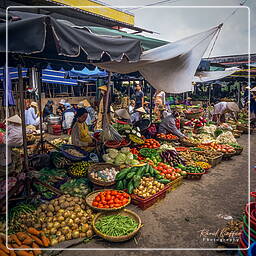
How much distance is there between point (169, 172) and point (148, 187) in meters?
0.86

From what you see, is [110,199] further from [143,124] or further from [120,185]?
[143,124]

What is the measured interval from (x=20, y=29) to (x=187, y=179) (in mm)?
4397

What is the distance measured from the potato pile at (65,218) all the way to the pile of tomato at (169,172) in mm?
1875

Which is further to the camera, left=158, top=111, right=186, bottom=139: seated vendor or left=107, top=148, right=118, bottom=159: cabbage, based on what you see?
left=158, top=111, right=186, bottom=139: seated vendor

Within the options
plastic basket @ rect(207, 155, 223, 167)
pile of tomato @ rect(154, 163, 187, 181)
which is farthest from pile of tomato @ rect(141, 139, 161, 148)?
plastic basket @ rect(207, 155, 223, 167)

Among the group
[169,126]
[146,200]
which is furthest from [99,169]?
[169,126]

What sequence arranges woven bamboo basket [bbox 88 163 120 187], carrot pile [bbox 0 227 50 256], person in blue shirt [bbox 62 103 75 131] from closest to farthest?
carrot pile [bbox 0 227 50 256]
woven bamboo basket [bbox 88 163 120 187]
person in blue shirt [bbox 62 103 75 131]

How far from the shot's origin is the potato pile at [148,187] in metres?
4.04

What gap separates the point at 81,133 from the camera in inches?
220

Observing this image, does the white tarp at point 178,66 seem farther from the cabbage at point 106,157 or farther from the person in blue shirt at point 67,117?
the person in blue shirt at point 67,117

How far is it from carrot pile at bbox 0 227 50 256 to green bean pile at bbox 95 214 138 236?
72 cm

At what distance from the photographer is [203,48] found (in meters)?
4.82

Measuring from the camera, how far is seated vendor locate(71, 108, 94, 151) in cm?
542

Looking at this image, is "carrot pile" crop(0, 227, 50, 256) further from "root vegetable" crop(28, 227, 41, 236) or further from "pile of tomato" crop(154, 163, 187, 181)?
"pile of tomato" crop(154, 163, 187, 181)
